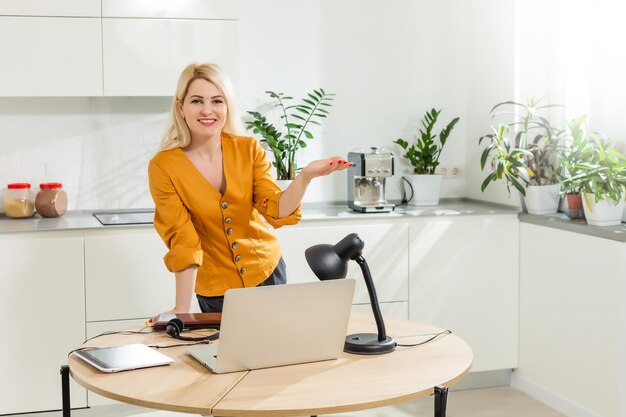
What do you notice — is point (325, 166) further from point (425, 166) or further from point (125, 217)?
point (425, 166)

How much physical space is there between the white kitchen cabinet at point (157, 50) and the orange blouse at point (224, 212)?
1.17 metres

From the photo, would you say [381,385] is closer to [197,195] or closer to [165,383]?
[165,383]

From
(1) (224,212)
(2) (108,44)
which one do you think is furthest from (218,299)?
(2) (108,44)

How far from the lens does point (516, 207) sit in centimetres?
437

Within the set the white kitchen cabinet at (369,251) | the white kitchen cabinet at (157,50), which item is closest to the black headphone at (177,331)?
the white kitchen cabinet at (369,251)

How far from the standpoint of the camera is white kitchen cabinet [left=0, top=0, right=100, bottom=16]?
3828 mm

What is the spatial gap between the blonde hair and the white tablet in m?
0.84

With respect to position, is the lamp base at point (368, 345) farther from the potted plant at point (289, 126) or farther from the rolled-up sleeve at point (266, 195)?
the potted plant at point (289, 126)

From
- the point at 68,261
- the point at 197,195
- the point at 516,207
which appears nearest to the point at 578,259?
the point at 516,207

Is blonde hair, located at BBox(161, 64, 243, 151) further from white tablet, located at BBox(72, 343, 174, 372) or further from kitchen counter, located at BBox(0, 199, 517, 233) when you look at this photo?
kitchen counter, located at BBox(0, 199, 517, 233)

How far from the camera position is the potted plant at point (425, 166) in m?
4.63

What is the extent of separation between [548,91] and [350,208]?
117 cm

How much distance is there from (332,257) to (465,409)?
2.16 meters

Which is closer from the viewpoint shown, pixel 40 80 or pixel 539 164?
pixel 40 80
